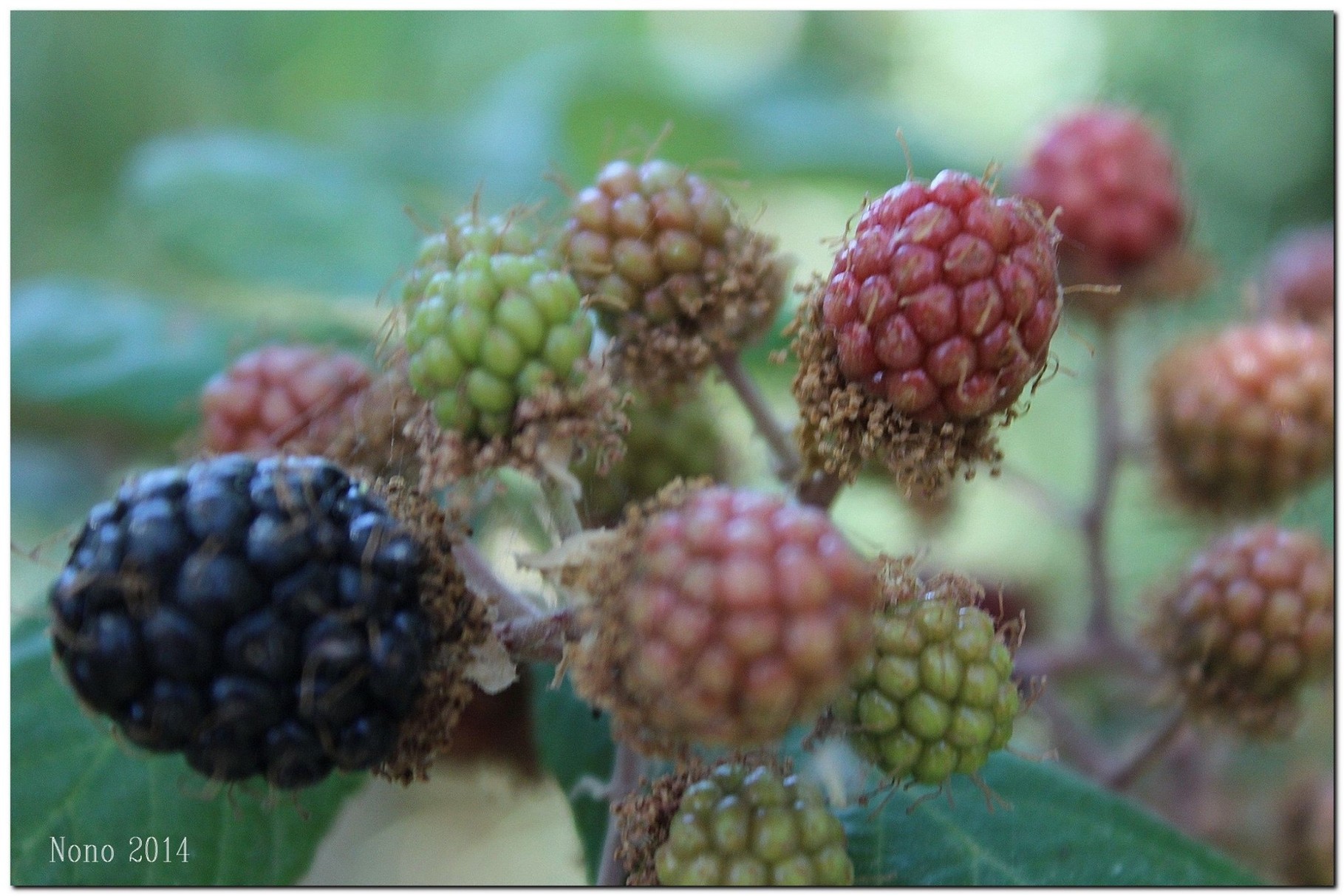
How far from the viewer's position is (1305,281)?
2045 millimetres

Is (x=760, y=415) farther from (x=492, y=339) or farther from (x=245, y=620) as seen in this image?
(x=245, y=620)

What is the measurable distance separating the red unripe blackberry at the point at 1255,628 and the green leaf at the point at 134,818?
1.11 metres

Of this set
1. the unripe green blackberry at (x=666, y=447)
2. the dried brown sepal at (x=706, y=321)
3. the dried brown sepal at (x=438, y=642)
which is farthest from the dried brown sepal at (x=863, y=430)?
the dried brown sepal at (x=438, y=642)

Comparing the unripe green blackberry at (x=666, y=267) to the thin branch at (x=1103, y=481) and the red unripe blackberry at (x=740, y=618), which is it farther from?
the thin branch at (x=1103, y=481)

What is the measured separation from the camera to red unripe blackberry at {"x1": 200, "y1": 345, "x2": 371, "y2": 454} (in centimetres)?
133

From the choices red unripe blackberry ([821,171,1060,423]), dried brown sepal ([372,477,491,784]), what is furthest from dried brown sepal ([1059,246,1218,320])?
dried brown sepal ([372,477,491,784])

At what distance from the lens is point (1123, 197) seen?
1.92 metres

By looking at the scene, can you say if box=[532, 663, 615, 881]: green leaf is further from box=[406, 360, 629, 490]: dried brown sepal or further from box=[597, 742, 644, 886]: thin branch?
box=[406, 360, 629, 490]: dried brown sepal

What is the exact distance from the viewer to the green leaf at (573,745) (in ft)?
4.29

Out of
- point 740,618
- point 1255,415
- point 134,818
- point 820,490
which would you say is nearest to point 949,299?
point 820,490

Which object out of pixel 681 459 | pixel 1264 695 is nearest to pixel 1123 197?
pixel 1264 695

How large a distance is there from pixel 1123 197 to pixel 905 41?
185cm

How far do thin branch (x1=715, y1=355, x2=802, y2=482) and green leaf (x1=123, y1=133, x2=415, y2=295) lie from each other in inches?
38.8

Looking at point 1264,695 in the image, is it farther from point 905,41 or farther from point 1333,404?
point 905,41
